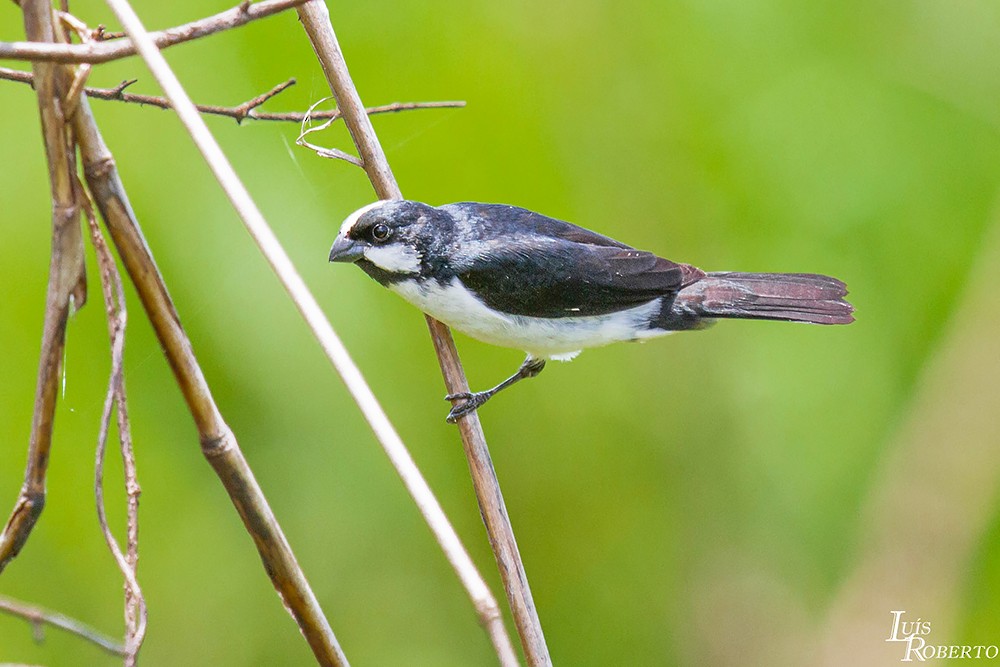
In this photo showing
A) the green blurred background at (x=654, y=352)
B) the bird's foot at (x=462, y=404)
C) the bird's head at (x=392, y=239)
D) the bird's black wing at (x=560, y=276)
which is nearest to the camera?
the bird's foot at (x=462, y=404)

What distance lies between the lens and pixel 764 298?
9.05 ft

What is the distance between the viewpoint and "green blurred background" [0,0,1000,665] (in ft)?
9.45

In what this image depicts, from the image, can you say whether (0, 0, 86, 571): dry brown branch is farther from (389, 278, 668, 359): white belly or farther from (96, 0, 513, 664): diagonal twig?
(389, 278, 668, 359): white belly

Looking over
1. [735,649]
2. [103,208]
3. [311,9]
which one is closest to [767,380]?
[735,649]

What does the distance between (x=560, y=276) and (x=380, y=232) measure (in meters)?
0.50

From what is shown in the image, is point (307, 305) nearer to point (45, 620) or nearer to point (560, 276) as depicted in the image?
point (45, 620)

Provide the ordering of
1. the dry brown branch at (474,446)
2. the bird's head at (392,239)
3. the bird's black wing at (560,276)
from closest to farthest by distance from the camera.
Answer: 1. the dry brown branch at (474,446)
2. the bird's head at (392,239)
3. the bird's black wing at (560,276)

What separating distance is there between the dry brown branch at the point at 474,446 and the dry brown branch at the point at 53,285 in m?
0.61

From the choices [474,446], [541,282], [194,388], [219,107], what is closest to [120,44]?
[194,388]

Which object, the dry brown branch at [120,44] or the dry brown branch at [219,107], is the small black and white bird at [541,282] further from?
the dry brown branch at [120,44]

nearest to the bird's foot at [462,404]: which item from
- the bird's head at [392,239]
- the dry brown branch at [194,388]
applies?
the bird's head at [392,239]

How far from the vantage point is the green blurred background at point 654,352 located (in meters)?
2.88

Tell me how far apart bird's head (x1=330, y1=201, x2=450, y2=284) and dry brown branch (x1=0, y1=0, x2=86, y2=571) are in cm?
102

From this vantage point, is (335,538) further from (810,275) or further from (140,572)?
(810,275)
